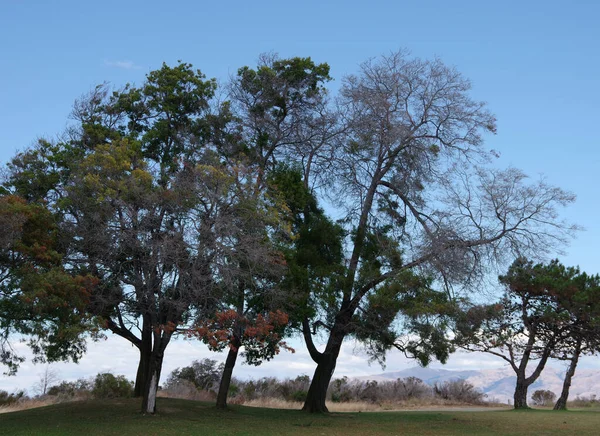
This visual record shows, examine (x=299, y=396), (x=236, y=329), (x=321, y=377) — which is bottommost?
(x=299, y=396)

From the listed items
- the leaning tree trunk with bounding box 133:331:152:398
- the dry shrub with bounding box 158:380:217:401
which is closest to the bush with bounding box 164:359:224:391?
the dry shrub with bounding box 158:380:217:401

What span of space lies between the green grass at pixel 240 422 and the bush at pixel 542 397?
18907 mm

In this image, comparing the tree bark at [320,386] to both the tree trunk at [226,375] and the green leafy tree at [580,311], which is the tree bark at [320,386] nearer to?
the tree trunk at [226,375]

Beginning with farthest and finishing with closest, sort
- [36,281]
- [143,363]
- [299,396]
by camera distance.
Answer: [299,396]
[143,363]
[36,281]

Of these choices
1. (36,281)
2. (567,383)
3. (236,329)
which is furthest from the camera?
(567,383)

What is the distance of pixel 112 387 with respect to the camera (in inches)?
1189

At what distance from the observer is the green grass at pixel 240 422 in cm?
1922

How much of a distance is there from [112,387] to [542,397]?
99.2 ft

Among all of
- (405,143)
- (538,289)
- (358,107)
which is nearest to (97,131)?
(358,107)

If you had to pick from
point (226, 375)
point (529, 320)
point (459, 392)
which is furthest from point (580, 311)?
point (226, 375)

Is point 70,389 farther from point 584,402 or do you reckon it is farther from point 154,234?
point 584,402

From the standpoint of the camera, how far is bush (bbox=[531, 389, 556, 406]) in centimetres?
4419

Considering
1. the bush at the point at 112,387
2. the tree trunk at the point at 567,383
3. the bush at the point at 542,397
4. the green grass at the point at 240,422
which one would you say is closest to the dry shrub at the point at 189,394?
the bush at the point at 112,387

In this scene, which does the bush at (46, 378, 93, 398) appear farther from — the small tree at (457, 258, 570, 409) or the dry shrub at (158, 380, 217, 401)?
the small tree at (457, 258, 570, 409)
